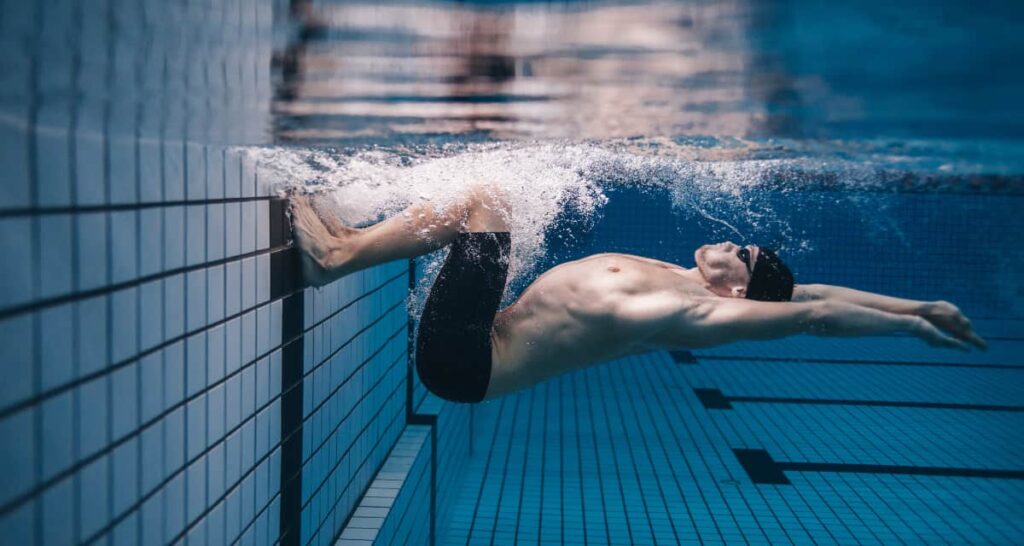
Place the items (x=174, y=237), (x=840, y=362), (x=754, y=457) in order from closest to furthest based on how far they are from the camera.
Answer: (x=174, y=237), (x=754, y=457), (x=840, y=362)

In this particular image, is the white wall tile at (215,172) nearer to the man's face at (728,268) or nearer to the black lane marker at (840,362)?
the man's face at (728,268)

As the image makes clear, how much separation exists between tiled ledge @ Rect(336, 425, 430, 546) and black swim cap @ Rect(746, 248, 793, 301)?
250 cm

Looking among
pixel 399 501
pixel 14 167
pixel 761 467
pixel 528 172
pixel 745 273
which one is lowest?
pixel 761 467

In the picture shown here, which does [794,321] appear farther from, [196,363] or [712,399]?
[712,399]

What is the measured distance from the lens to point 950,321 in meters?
3.09

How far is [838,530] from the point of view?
576cm

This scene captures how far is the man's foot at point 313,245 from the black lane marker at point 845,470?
16.6 ft

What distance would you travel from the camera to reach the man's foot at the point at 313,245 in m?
3.33

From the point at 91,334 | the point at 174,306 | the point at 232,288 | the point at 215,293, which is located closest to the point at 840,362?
the point at 232,288

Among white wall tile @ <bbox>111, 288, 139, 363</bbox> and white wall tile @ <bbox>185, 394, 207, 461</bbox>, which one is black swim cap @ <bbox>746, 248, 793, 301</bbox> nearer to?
white wall tile @ <bbox>185, 394, 207, 461</bbox>

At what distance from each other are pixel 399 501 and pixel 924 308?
10.9 ft

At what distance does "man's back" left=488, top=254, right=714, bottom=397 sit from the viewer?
319 cm

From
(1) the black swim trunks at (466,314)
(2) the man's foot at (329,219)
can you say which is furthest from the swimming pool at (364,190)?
(1) the black swim trunks at (466,314)

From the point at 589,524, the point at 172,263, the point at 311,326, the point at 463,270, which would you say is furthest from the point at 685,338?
the point at 589,524
